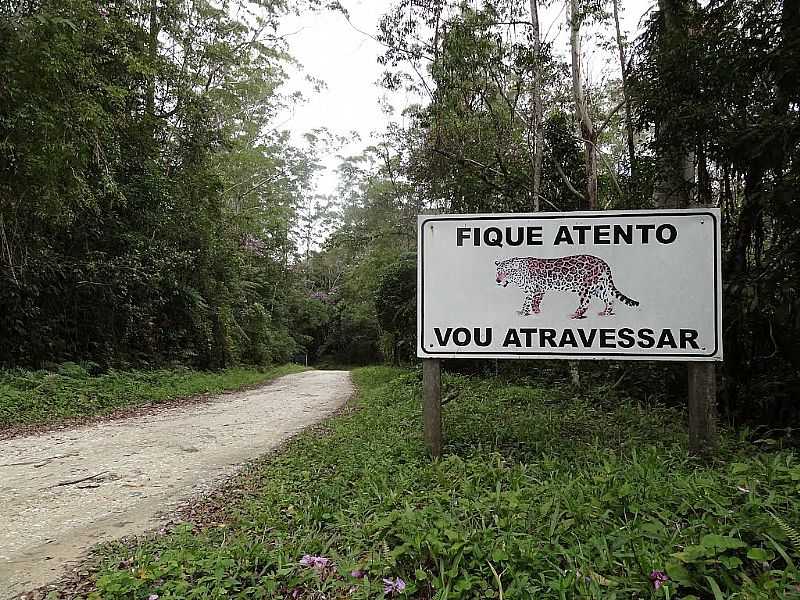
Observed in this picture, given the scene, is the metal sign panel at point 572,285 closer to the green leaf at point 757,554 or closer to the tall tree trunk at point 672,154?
the tall tree trunk at point 672,154

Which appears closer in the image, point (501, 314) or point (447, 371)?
point (501, 314)

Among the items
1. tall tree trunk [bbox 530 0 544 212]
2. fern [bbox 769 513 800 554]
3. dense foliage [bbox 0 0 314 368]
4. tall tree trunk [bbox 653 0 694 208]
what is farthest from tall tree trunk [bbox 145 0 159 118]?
fern [bbox 769 513 800 554]

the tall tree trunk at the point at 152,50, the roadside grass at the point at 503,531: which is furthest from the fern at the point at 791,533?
the tall tree trunk at the point at 152,50

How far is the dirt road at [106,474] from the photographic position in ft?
11.4

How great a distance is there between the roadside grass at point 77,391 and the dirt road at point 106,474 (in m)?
0.91

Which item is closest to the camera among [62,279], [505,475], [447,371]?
[505,475]

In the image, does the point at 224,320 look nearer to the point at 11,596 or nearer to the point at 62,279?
the point at 62,279

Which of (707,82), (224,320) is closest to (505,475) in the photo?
(707,82)

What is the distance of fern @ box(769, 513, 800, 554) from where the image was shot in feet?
7.45

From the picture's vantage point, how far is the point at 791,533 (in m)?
2.29

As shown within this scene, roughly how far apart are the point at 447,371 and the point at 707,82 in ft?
26.8

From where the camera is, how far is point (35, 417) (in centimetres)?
804

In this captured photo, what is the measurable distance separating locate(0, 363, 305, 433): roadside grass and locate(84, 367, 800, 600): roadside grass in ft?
16.6

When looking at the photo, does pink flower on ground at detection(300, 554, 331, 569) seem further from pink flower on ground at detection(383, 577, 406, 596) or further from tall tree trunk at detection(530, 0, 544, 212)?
tall tree trunk at detection(530, 0, 544, 212)
